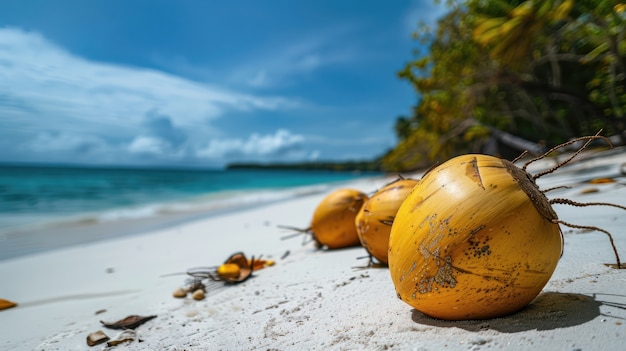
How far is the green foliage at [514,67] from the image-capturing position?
8.79 m

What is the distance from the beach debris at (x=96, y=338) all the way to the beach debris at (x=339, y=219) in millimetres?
1929

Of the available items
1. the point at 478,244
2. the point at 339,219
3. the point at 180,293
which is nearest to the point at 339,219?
the point at 339,219

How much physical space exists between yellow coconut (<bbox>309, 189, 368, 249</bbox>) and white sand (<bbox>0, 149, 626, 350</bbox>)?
25cm

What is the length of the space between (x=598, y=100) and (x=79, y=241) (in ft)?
45.5

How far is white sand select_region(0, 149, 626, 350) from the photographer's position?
1388 millimetres

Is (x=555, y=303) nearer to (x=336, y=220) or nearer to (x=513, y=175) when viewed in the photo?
(x=513, y=175)

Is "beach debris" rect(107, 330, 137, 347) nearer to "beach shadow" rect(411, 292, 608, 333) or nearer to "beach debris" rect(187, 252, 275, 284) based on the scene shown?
"beach debris" rect(187, 252, 275, 284)

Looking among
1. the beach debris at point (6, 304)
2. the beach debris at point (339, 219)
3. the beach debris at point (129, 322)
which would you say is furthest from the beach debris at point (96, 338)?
the beach debris at point (339, 219)

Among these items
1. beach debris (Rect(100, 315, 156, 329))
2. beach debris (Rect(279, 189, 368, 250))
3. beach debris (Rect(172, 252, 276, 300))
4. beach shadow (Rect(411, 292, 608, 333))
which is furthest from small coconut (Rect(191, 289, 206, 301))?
beach shadow (Rect(411, 292, 608, 333))

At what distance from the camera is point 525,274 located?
4.66 feet

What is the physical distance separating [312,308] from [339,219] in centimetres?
150

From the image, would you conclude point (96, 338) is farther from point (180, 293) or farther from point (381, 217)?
point (381, 217)

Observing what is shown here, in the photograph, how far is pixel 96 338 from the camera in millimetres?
2180

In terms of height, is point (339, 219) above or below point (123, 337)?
above
